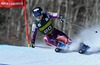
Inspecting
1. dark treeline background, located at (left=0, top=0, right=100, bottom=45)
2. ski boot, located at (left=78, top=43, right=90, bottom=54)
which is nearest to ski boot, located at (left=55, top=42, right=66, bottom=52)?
ski boot, located at (left=78, top=43, right=90, bottom=54)

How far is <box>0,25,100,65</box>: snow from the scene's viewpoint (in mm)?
6718

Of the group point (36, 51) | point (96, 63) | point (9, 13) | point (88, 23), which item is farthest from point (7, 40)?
point (96, 63)

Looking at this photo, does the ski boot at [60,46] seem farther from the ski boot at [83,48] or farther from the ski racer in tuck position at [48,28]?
the ski boot at [83,48]

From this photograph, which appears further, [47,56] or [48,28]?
[48,28]

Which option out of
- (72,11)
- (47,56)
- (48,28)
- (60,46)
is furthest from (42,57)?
(72,11)

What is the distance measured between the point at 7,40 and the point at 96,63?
12.3 m

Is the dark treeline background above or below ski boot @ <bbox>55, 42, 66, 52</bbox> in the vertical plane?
below

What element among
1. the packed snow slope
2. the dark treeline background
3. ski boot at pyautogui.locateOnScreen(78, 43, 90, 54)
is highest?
ski boot at pyautogui.locateOnScreen(78, 43, 90, 54)

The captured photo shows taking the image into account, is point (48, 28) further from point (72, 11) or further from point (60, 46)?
point (72, 11)

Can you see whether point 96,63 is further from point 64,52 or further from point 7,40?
point 7,40

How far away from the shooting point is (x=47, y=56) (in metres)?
7.19

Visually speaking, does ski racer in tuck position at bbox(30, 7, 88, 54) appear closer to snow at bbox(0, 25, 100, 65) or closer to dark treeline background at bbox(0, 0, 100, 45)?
snow at bbox(0, 25, 100, 65)

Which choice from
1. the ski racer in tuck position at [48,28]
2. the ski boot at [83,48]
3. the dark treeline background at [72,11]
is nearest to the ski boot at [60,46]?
the ski racer in tuck position at [48,28]

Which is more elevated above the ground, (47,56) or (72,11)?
(47,56)
